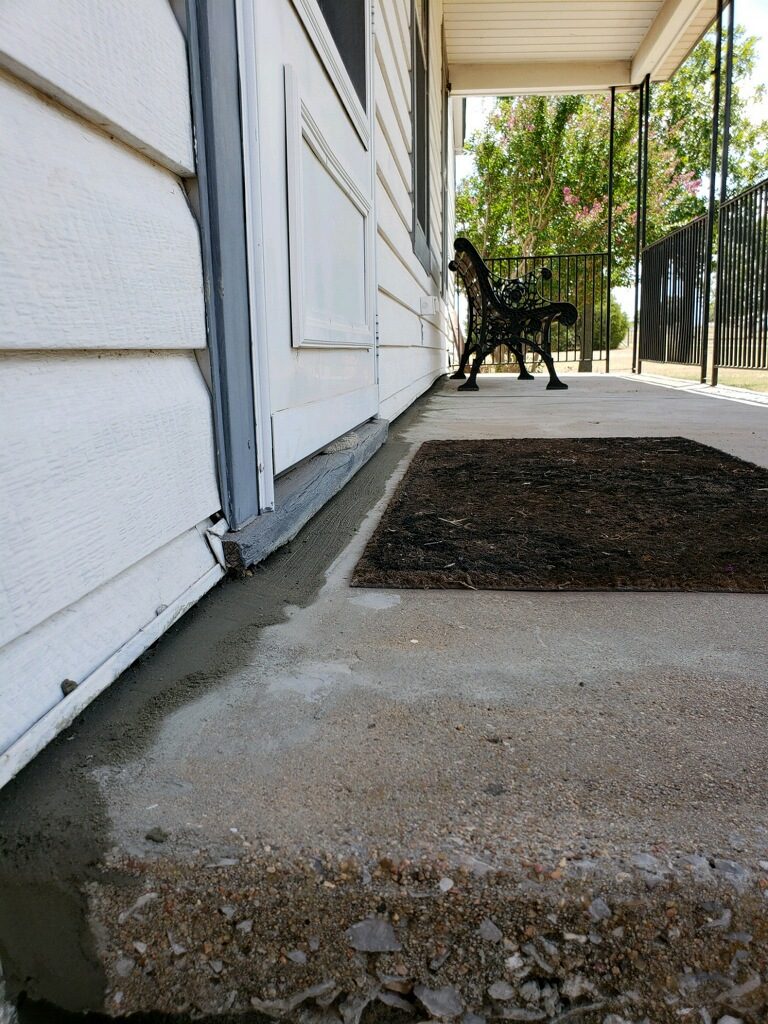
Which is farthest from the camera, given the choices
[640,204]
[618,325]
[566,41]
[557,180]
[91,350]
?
[618,325]

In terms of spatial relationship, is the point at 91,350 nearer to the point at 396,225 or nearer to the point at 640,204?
the point at 396,225

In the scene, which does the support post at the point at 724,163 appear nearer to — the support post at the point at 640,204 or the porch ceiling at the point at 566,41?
the porch ceiling at the point at 566,41

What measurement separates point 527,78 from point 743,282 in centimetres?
511

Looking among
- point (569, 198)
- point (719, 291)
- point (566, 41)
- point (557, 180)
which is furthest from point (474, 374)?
point (557, 180)

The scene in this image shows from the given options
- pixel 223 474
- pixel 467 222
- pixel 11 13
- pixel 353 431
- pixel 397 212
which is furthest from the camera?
pixel 467 222

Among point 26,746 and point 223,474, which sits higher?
→ point 223,474

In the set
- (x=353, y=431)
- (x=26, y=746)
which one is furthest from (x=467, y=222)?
(x=26, y=746)

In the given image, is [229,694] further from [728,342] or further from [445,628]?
[728,342]

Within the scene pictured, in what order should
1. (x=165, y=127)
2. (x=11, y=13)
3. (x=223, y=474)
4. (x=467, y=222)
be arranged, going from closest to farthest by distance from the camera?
(x=11, y=13), (x=165, y=127), (x=223, y=474), (x=467, y=222)

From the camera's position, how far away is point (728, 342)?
→ 5.95m

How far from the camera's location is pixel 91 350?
90 cm

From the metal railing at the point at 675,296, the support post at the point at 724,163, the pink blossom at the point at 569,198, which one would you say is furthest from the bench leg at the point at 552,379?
the pink blossom at the point at 569,198

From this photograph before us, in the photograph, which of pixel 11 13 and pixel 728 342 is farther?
pixel 728 342

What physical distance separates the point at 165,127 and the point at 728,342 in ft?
19.0
